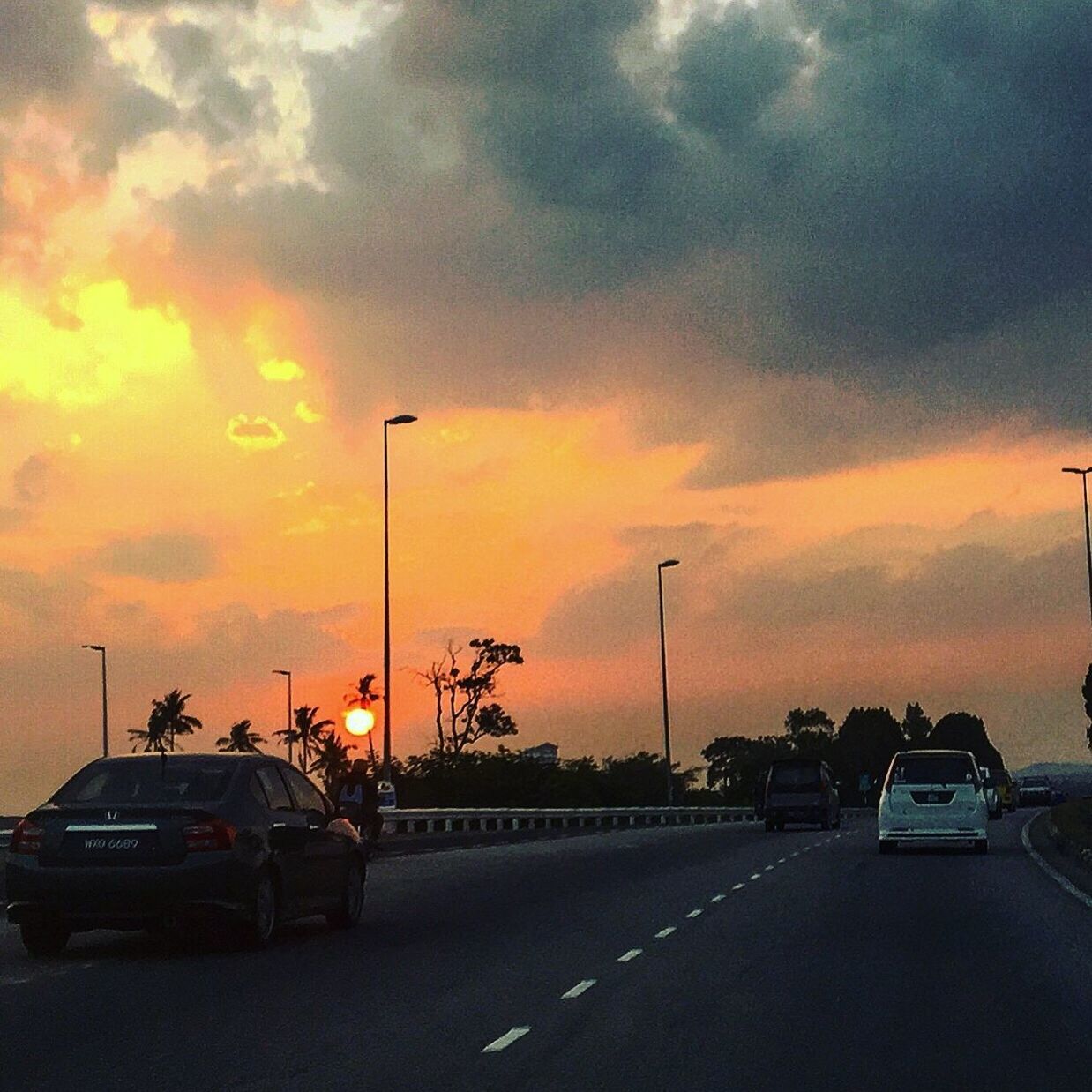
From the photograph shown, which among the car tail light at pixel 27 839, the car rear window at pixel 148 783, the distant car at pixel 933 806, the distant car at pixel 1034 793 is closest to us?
the car tail light at pixel 27 839

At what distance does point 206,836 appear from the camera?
17719 mm

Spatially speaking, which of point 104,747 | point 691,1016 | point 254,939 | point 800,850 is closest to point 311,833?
point 254,939

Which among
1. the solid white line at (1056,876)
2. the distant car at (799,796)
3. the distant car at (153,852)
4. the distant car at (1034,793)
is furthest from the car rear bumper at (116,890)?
the distant car at (1034,793)

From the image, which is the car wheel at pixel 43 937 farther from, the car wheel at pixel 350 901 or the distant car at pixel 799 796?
the distant car at pixel 799 796

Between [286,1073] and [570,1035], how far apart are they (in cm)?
200

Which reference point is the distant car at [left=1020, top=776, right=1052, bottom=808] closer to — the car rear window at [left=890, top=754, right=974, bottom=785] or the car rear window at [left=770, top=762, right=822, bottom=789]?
the car rear window at [left=770, top=762, right=822, bottom=789]

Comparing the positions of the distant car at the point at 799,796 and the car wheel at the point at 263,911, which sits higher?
the distant car at the point at 799,796


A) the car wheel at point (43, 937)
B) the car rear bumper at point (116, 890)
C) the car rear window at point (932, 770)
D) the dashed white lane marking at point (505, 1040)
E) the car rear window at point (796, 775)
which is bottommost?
the dashed white lane marking at point (505, 1040)

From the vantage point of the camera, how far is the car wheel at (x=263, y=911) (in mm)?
18203

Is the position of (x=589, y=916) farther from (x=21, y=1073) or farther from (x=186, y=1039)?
(x=21, y=1073)

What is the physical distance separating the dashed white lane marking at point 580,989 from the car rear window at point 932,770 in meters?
25.0

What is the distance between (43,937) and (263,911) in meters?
1.84

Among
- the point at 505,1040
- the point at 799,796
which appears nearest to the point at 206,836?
the point at 505,1040

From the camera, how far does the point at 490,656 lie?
116625mm
